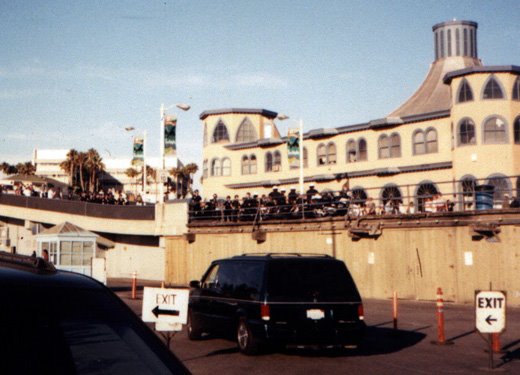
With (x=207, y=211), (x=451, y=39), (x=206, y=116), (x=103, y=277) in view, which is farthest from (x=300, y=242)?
(x=451, y=39)

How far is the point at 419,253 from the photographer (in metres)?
31.3

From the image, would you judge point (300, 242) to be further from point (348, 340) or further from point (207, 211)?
point (348, 340)

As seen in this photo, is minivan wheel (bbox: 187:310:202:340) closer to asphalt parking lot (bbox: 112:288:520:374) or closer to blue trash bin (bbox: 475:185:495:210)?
asphalt parking lot (bbox: 112:288:520:374)

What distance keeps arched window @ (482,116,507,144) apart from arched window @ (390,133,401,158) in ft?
23.0

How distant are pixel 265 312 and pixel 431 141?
35020mm

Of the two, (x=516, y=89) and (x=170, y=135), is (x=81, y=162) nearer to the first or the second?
(x=170, y=135)

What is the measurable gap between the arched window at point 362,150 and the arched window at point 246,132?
41.9 feet

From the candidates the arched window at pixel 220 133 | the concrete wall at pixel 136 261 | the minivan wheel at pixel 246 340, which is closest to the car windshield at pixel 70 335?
the minivan wheel at pixel 246 340

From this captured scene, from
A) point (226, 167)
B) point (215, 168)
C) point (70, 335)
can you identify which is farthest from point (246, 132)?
point (70, 335)

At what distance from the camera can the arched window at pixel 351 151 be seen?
50.8 meters

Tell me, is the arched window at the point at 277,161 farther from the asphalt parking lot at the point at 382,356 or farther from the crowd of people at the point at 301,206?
the asphalt parking lot at the point at 382,356

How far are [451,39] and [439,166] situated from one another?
29948 mm

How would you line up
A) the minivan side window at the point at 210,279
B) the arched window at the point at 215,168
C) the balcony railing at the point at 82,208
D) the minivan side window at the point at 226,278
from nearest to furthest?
the minivan side window at the point at 226,278 → the minivan side window at the point at 210,279 → the balcony railing at the point at 82,208 → the arched window at the point at 215,168

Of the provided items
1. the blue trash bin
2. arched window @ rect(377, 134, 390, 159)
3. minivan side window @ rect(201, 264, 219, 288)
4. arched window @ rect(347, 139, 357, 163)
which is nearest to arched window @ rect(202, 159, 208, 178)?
arched window @ rect(347, 139, 357, 163)
